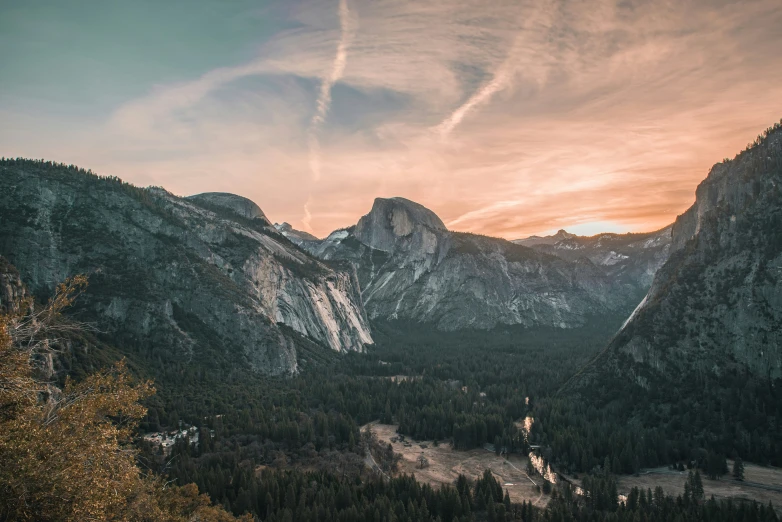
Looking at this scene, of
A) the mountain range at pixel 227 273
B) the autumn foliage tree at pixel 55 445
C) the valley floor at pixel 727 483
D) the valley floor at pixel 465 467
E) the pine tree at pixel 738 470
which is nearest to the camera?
the autumn foliage tree at pixel 55 445

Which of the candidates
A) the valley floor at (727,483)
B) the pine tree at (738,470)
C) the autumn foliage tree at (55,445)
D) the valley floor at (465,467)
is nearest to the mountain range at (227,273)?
the valley floor at (727,483)

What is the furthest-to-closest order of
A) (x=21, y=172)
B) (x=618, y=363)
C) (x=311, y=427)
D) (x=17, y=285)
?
(x=21, y=172) < (x=618, y=363) < (x=311, y=427) < (x=17, y=285)

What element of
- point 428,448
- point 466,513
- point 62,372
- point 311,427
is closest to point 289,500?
point 466,513

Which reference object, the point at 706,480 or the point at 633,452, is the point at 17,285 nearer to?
the point at 633,452

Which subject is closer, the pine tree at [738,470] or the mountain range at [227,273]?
the pine tree at [738,470]

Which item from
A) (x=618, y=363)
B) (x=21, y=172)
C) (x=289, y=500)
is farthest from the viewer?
(x=21, y=172)

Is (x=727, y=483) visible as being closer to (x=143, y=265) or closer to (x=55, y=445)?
(x=55, y=445)

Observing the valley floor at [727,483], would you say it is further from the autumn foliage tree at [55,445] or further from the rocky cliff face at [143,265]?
the rocky cliff face at [143,265]

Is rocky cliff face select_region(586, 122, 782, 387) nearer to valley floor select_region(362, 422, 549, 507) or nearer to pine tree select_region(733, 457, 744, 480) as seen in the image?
pine tree select_region(733, 457, 744, 480)
